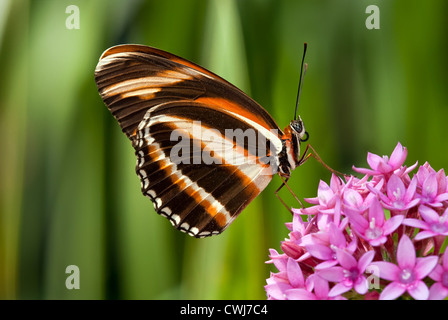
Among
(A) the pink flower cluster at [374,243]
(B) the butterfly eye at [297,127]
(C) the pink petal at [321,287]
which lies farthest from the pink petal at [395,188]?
(B) the butterfly eye at [297,127]

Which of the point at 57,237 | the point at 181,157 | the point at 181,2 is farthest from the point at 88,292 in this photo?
the point at 181,2

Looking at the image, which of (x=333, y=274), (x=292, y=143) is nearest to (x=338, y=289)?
(x=333, y=274)

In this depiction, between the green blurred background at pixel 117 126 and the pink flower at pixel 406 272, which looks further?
the green blurred background at pixel 117 126

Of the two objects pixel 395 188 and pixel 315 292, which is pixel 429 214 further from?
pixel 315 292

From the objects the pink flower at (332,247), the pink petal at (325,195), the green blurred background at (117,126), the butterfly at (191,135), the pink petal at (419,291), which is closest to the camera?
the pink petal at (419,291)

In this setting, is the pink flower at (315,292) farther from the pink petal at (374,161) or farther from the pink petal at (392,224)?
the pink petal at (374,161)

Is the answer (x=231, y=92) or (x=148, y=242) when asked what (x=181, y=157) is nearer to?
(x=231, y=92)
